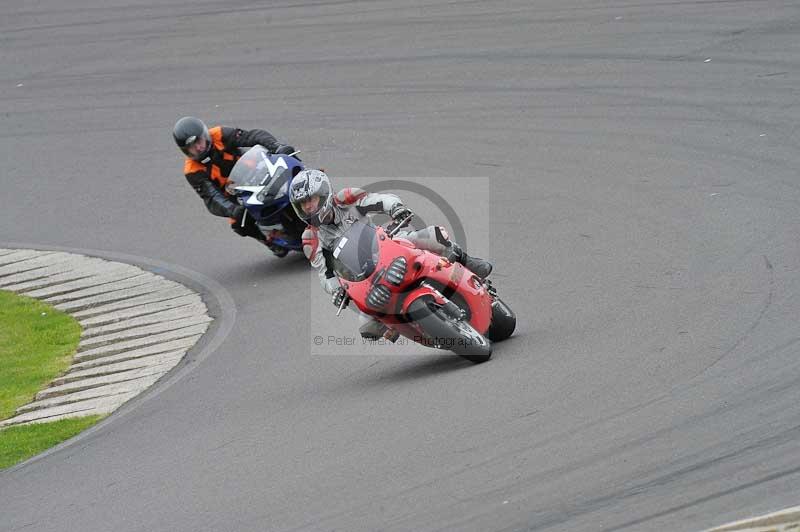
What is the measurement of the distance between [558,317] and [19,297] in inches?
293

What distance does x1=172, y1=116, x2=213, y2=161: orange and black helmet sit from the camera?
14.2m

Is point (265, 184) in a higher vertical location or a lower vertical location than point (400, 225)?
lower

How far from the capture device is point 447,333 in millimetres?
9703

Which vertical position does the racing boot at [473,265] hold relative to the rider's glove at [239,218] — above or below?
above

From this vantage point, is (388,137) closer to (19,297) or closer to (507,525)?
(19,297)

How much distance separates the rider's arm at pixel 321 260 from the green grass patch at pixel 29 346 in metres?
3.47

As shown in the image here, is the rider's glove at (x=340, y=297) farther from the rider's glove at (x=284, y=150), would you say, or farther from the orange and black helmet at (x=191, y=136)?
the orange and black helmet at (x=191, y=136)

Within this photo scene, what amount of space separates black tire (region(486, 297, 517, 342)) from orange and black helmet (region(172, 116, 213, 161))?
17.4 feet

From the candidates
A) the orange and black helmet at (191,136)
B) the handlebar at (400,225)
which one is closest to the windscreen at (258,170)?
the orange and black helmet at (191,136)

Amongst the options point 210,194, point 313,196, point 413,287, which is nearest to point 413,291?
point 413,287

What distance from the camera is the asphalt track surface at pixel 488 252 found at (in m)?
7.71

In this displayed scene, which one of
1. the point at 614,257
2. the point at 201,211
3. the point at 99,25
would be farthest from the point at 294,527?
the point at 99,25

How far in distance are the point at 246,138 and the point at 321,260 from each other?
4.39 meters

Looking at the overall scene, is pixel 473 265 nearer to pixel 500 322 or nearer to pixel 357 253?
pixel 500 322
